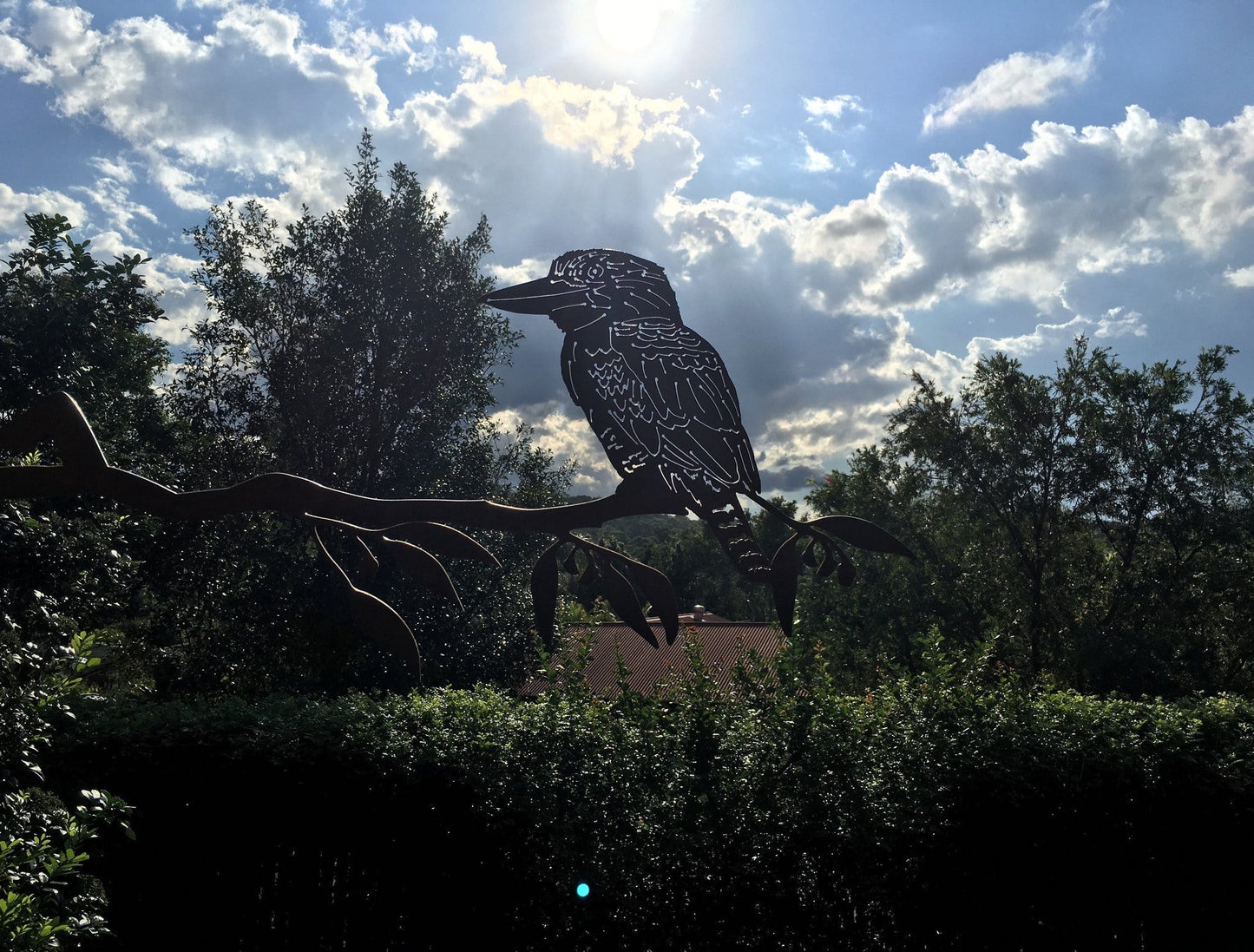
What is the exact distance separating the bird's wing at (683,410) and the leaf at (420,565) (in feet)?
3.20

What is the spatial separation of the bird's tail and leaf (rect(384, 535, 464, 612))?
39.0 inches

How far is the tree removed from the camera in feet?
33.1

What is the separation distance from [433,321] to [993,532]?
32.0 feet

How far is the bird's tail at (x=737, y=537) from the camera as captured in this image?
308 centimetres

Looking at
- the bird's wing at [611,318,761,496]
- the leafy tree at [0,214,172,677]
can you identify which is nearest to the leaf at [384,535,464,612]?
the bird's wing at [611,318,761,496]

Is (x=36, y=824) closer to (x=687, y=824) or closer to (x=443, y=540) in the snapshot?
(x=443, y=540)

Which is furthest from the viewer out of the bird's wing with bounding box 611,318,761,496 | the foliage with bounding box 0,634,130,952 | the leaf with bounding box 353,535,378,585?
the bird's wing with bounding box 611,318,761,496

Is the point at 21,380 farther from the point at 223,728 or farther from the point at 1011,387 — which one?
the point at 1011,387

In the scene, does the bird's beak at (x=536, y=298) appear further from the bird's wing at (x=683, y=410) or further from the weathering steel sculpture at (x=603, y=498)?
the bird's wing at (x=683, y=410)

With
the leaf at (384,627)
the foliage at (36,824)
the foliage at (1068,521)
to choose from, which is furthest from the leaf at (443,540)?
the foliage at (1068,521)

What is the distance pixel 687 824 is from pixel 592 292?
8.60 ft

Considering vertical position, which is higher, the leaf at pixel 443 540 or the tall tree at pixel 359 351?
the tall tree at pixel 359 351

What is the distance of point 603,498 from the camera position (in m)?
2.90

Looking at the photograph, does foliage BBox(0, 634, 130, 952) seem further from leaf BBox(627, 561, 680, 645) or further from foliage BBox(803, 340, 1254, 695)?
foliage BBox(803, 340, 1254, 695)
